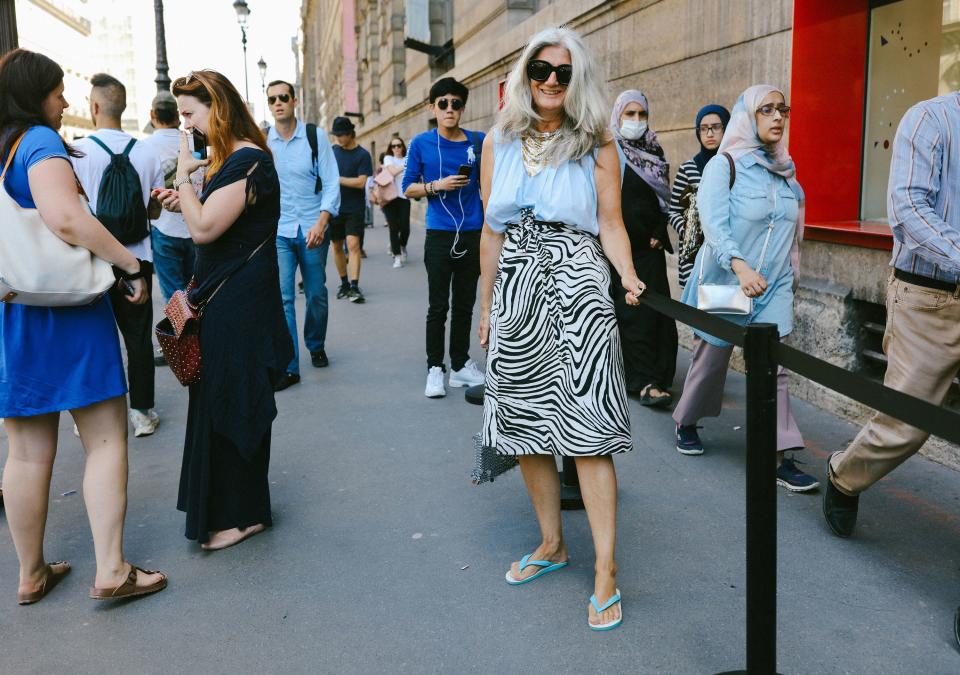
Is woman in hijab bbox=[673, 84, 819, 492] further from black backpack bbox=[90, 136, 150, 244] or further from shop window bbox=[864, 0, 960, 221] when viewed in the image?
black backpack bbox=[90, 136, 150, 244]

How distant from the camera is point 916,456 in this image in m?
4.78

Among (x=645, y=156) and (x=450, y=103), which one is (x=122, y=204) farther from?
(x=645, y=156)

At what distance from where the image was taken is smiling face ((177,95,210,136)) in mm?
3695

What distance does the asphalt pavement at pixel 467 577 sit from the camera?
296 centimetres

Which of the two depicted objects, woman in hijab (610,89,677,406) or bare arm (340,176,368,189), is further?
bare arm (340,176,368,189)

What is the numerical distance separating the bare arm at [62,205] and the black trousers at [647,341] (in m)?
3.49

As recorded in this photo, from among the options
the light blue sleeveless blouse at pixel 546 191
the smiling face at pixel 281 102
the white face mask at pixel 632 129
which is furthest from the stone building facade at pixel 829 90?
the smiling face at pixel 281 102

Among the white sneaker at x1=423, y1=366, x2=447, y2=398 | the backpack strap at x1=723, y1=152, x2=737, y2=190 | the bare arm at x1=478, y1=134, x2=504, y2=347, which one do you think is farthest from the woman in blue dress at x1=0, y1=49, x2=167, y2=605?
the white sneaker at x1=423, y1=366, x2=447, y2=398

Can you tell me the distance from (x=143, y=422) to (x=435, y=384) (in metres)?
1.85

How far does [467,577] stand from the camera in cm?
352

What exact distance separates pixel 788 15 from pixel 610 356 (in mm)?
4053

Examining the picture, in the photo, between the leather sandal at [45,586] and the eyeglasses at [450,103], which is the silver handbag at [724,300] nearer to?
the eyeglasses at [450,103]

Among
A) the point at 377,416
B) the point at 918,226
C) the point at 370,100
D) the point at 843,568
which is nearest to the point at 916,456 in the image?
the point at 843,568

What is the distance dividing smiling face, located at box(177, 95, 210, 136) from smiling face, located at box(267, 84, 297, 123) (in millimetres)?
2831
